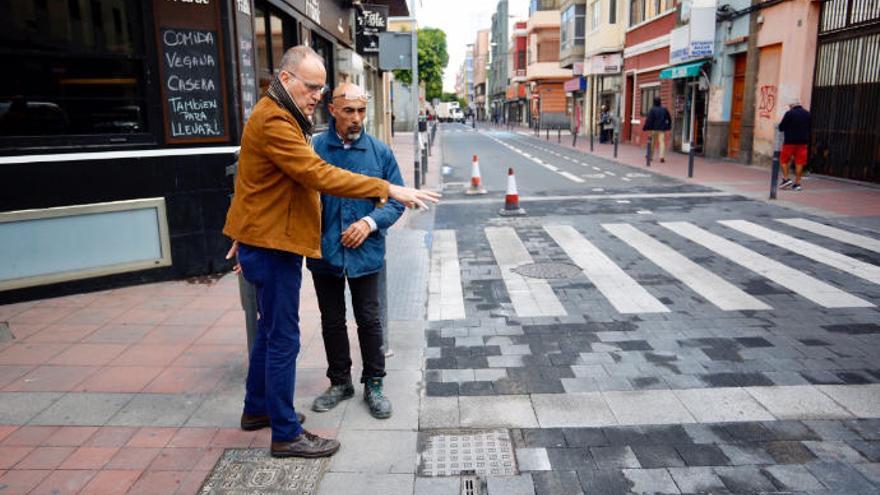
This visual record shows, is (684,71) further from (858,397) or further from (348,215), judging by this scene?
(348,215)

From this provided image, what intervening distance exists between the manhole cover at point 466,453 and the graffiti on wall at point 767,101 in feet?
54.8

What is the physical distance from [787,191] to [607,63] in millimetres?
22388

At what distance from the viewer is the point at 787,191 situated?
43.0ft

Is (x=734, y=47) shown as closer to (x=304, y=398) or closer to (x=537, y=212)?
(x=537, y=212)

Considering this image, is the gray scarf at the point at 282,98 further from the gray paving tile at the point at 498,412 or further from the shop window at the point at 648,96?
the shop window at the point at 648,96

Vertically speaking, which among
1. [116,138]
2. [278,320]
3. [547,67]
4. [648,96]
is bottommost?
[278,320]

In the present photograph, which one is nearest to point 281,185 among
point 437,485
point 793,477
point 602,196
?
point 437,485

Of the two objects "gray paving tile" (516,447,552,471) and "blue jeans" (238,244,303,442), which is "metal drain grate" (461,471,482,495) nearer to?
"gray paving tile" (516,447,552,471)

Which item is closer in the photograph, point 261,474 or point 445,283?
point 261,474

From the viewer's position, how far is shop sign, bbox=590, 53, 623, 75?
33.4 meters

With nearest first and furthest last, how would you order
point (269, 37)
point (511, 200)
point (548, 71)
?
point (269, 37) → point (511, 200) → point (548, 71)

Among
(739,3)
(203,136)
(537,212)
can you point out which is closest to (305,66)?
(203,136)

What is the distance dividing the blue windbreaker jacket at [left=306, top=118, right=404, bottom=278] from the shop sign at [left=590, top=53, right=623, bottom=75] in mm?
32167

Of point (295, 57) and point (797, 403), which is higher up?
point (295, 57)
